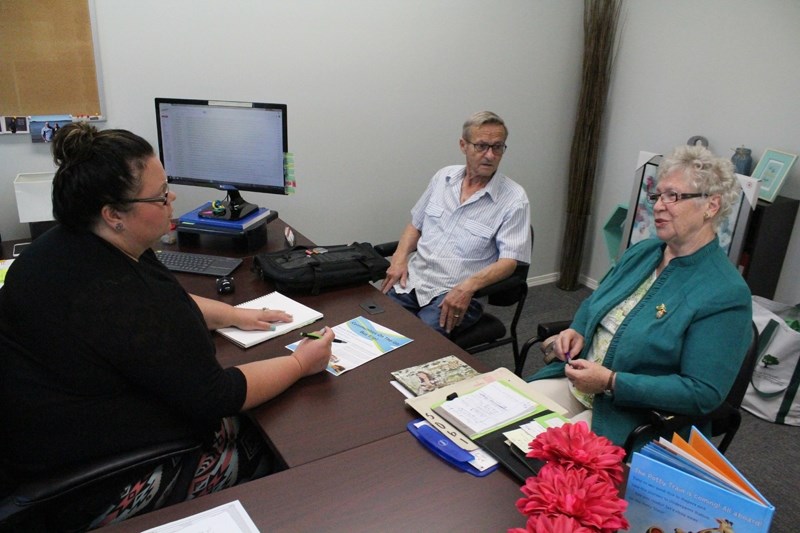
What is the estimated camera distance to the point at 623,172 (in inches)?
152

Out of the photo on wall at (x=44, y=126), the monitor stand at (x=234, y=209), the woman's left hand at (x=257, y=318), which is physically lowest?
the woman's left hand at (x=257, y=318)

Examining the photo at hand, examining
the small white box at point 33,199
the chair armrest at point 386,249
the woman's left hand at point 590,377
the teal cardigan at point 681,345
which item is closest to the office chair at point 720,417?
the teal cardigan at point 681,345

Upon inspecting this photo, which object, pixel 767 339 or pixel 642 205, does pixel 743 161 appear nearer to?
pixel 642 205

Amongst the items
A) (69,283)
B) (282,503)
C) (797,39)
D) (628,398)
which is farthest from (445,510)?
(797,39)

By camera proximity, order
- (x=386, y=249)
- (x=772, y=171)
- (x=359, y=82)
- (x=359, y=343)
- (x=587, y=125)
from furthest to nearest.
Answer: (x=587, y=125) → (x=359, y=82) → (x=772, y=171) → (x=386, y=249) → (x=359, y=343)

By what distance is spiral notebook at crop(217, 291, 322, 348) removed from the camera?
172 centimetres

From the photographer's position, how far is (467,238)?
2.57 meters

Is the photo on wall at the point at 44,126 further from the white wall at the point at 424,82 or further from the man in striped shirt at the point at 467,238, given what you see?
the man in striped shirt at the point at 467,238

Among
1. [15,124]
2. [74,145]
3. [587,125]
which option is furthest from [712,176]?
[15,124]

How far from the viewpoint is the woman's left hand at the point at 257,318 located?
5.81 ft

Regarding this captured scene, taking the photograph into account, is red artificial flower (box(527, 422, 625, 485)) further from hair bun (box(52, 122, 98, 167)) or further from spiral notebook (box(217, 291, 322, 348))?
hair bun (box(52, 122, 98, 167))

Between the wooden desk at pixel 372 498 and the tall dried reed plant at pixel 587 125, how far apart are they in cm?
308

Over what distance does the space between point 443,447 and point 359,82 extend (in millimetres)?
2319

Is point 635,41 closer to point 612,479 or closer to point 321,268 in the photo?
point 321,268
